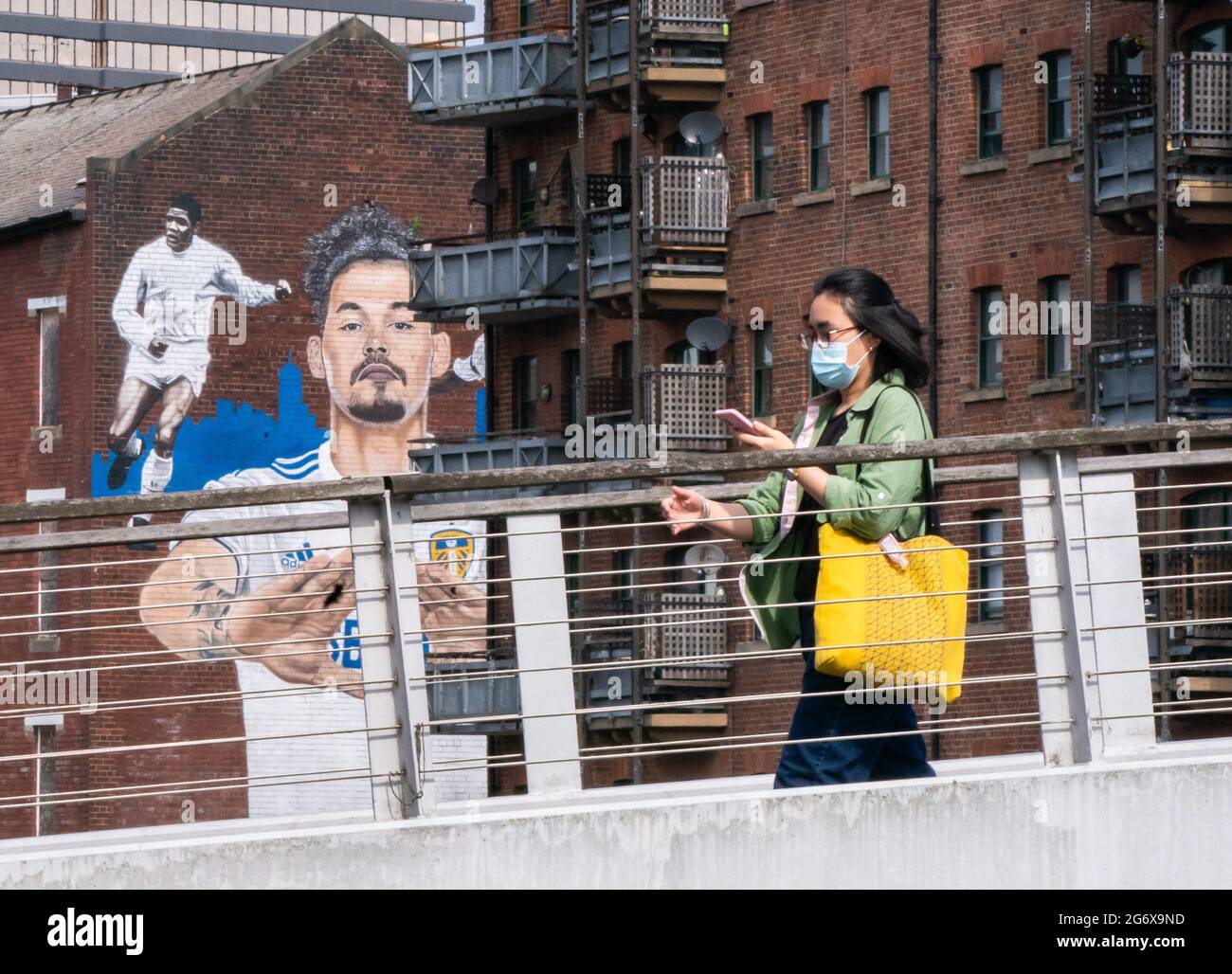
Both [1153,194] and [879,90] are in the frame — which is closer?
[1153,194]

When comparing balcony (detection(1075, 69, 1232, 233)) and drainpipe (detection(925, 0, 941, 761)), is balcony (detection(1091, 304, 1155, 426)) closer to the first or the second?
balcony (detection(1075, 69, 1232, 233))

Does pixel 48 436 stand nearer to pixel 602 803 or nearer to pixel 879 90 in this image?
pixel 879 90

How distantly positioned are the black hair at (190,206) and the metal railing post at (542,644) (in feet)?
164

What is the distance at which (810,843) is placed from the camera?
8109 millimetres

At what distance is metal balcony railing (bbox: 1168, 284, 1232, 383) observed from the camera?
3928 centimetres

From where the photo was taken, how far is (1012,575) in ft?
140

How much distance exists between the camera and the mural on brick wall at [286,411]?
5684 centimetres

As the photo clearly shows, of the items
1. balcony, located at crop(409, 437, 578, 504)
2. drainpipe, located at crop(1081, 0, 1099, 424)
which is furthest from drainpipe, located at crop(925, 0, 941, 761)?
balcony, located at crop(409, 437, 578, 504)

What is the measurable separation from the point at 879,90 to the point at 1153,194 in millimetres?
7510

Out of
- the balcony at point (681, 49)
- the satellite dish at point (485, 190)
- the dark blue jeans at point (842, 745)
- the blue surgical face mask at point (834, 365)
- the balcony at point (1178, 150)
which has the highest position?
the balcony at point (681, 49)

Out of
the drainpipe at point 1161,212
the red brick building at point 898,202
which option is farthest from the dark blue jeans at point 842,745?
the drainpipe at point 1161,212

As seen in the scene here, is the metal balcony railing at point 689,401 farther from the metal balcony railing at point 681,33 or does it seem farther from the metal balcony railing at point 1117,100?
the metal balcony railing at point 1117,100
